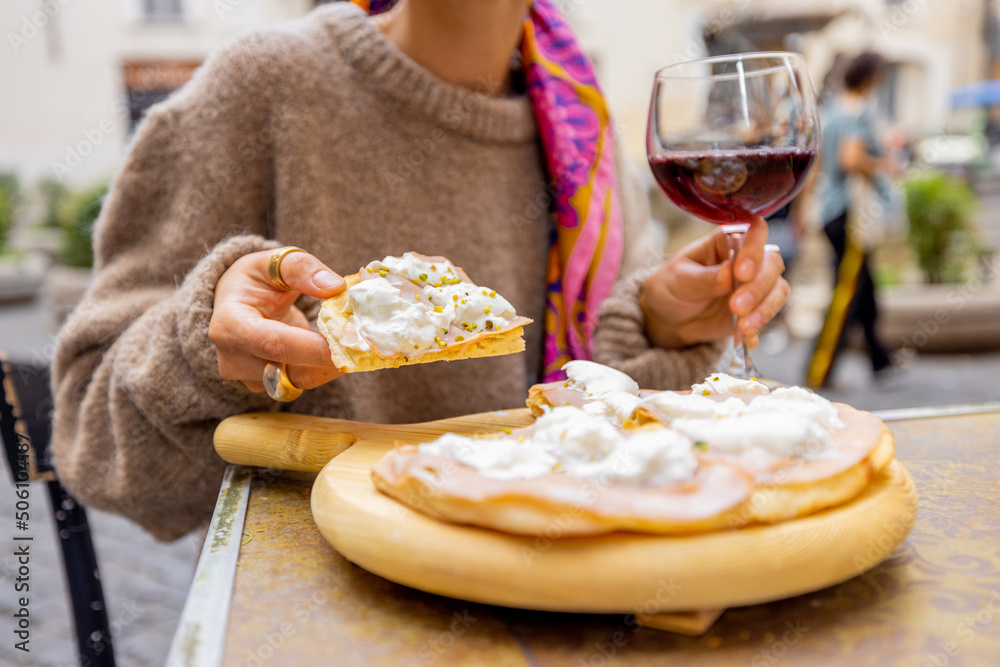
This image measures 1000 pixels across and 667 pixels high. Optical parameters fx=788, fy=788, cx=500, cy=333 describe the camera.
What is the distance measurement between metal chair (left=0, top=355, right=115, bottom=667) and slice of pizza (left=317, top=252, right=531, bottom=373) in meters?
0.91

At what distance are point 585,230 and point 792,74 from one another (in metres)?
0.67

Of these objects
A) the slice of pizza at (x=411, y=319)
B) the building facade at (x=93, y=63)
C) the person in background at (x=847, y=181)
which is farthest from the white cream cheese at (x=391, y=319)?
the building facade at (x=93, y=63)

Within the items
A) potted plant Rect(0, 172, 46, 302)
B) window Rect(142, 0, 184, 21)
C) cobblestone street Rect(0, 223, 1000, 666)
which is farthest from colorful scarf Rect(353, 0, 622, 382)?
window Rect(142, 0, 184, 21)

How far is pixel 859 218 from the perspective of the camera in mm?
5309

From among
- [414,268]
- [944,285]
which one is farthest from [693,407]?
[944,285]

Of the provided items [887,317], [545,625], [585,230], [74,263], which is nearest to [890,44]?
[887,317]

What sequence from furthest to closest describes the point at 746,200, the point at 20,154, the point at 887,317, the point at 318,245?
the point at 20,154 → the point at 887,317 → the point at 318,245 → the point at 746,200

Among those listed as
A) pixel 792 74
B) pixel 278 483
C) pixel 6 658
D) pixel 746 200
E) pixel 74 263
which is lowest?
pixel 6 658

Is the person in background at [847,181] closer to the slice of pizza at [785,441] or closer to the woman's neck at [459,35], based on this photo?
the woman's neck at [459,35]

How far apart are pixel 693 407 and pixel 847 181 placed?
16.1 ft

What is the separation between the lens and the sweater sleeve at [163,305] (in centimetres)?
136

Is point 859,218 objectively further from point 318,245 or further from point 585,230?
point 318,245

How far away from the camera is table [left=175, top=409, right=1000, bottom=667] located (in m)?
0.74

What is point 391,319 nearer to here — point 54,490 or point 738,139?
point 738,139
